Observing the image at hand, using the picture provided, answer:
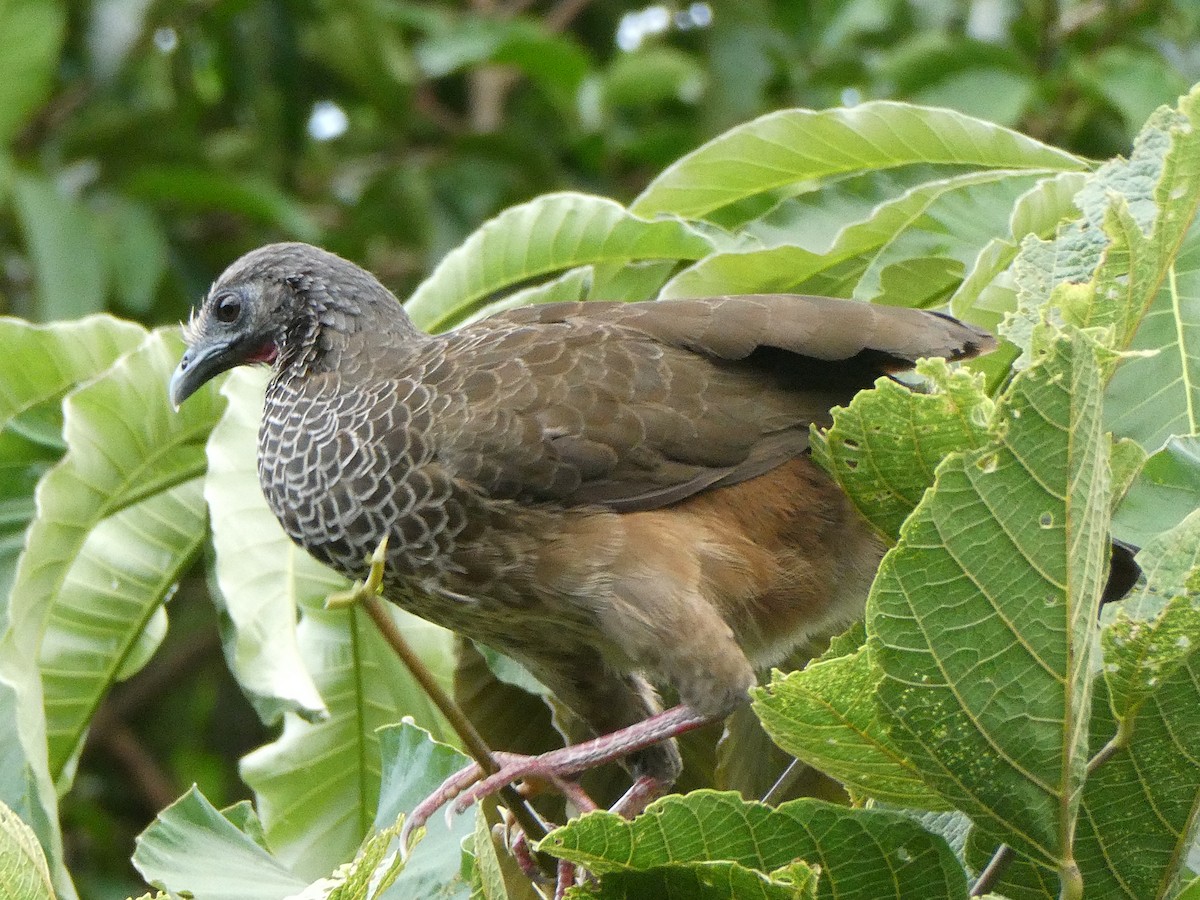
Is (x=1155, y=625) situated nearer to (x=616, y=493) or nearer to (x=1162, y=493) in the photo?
(x=1162, y=493)

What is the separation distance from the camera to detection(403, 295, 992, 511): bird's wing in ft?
6.24

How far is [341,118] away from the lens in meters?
5.38

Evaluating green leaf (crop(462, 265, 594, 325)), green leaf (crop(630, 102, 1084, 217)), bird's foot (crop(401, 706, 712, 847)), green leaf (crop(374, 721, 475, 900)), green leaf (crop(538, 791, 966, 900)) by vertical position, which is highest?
green leaf (crop(630, 102, 1084, 217))

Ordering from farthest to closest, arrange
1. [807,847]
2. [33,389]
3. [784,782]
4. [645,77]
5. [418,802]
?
1. [645,77]
2. [33,389]
3. [784,782]
4. [418,802]
5. [807,847]

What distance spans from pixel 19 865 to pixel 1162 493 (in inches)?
38.8

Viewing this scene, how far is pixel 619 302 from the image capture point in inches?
83.2

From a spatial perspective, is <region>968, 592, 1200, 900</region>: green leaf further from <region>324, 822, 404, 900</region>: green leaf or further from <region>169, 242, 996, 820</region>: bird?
<region>169, 242, 996, 820</region>: bird

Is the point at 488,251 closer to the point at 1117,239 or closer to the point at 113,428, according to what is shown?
the point at 113,428

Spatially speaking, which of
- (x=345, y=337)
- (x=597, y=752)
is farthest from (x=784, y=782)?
(x=345, y=337)

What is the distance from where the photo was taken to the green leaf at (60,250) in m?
3.63

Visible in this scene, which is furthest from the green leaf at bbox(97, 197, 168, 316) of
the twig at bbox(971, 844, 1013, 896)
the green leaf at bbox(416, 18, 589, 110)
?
the twig at bbox(971, 844, 1013, 896)

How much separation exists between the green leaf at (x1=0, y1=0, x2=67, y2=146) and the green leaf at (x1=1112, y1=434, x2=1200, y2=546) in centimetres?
299

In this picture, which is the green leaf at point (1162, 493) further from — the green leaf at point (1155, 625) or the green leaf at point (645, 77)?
the green leaf at point (645, 77)

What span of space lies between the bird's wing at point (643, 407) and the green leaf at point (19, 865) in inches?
31.3
